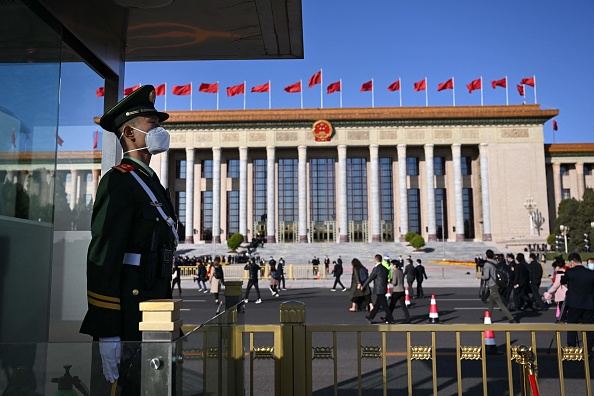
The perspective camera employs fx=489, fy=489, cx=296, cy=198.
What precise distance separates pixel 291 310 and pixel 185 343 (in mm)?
1911


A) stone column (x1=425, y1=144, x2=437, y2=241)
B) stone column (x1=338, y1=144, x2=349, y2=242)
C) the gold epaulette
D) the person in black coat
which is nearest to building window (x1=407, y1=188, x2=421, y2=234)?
stone column (x1=425, y1=144, x2=437, y2=241)

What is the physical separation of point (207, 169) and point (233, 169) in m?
3.30

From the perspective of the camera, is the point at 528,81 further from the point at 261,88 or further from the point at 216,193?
the point at 216,193

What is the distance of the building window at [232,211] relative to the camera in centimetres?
5856

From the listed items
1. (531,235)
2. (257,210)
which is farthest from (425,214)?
(257,210)

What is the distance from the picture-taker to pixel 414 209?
192 feet

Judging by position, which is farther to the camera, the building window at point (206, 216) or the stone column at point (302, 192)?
the building window at point (206, 216)

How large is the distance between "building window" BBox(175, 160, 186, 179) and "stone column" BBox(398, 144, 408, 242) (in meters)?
26.2

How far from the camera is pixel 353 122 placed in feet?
182

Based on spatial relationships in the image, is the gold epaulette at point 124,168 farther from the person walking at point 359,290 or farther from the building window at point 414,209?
the building window at point 414,209

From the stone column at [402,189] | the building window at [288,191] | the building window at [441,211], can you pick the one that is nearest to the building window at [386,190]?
the stone column at [402,189]

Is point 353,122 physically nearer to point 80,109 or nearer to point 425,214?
point 425,214

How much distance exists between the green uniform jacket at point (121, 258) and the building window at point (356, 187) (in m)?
56.0

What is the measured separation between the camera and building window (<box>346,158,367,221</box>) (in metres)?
58.6
